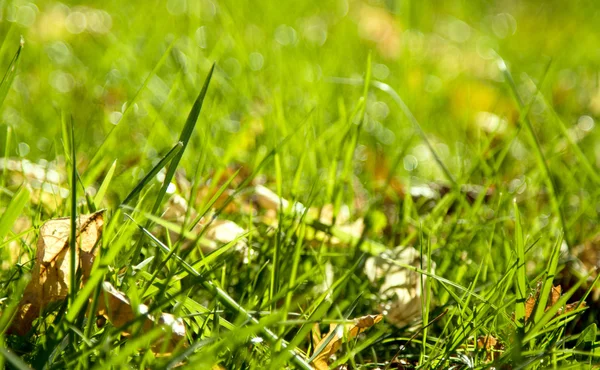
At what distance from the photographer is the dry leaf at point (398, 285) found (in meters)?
0.97

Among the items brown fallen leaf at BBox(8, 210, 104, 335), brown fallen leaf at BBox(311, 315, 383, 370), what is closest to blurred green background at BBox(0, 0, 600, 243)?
brown fallen leaf at BBox(8, 210, 104, 335)

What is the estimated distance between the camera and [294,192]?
1079mm

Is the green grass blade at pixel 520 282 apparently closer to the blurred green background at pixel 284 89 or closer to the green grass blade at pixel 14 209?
the blurred green background at pixel 284 89

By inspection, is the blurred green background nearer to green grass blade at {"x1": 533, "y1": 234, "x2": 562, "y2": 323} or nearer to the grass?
the grass

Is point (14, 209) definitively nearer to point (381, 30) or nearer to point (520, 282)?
point (520, 282)

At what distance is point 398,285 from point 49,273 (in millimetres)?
527

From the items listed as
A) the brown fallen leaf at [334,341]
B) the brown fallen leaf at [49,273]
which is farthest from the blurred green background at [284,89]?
the brown fallen leaf at [334,341]

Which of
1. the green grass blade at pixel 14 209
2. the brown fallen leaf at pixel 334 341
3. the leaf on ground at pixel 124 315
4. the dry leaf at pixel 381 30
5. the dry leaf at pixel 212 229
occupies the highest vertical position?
the green grass blade at pixel 14 209

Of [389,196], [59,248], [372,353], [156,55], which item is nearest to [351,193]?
[389,196]

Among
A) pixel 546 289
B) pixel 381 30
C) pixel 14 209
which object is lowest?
pixel 381 30

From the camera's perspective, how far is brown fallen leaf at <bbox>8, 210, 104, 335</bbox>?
786 millimetres

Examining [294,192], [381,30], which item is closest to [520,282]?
[294,192]

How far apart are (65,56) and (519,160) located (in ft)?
4.90

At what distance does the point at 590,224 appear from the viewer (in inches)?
52.4
